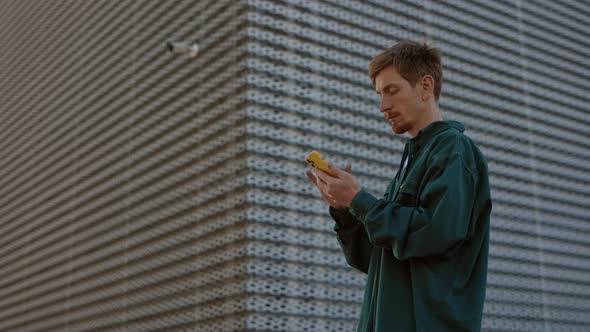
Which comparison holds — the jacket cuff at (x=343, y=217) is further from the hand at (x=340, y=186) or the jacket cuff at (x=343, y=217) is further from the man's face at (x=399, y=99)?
the man's face at (x=399, y=99)

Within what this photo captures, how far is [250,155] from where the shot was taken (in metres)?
5.86

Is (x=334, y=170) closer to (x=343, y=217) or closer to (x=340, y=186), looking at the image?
(x=340, y=186)

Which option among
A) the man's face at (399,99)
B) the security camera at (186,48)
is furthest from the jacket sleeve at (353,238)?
the security camera at (186,48)

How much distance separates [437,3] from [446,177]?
622 cm

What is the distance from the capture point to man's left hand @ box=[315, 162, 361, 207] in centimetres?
181

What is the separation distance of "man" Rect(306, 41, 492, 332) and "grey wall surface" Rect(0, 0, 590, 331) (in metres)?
3.89

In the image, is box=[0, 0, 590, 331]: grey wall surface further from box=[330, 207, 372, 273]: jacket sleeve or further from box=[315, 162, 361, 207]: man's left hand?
box=[315, 162, 361, 207]: man's left hand

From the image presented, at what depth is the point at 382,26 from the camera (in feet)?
23.2

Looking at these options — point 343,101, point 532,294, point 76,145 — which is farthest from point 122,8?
point 532,294

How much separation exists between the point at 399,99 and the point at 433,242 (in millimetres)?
393

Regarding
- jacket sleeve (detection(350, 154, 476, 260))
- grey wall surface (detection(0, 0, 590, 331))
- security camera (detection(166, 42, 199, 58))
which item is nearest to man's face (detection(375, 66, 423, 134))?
jacket sleeve (detection(350, 154, 476, 260))

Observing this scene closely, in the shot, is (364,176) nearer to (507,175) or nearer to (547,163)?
(507,175)

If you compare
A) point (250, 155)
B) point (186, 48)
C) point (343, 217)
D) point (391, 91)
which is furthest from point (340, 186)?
point (186, 48)

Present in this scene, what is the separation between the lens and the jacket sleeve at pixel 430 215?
1.66m
